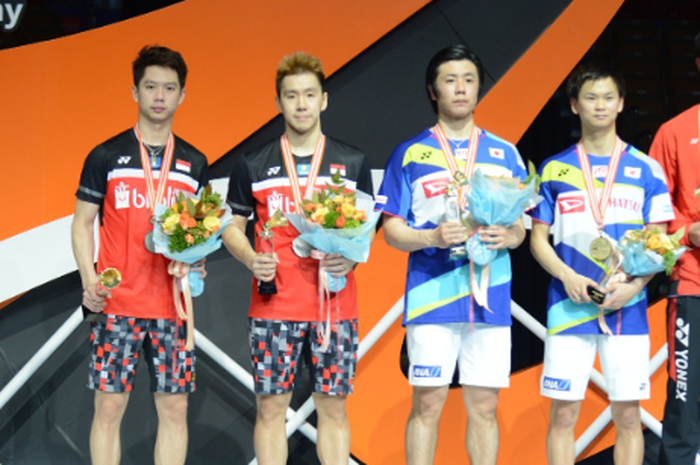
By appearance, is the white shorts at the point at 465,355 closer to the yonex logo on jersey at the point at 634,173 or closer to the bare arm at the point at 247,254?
the bare arm at the point at 247,254

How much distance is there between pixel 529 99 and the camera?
181 inches

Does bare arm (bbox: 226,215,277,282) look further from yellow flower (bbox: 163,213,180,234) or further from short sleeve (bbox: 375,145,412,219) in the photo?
short sleeve (bbox: 375,145,412,219)

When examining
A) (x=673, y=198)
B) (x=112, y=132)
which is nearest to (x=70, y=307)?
(x=112, y=132)

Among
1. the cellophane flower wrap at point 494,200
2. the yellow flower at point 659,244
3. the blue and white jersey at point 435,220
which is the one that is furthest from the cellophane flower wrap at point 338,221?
the yellow flower at point 659,244

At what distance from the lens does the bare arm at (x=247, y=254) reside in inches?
130

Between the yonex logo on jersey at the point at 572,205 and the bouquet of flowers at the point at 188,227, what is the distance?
1.37 m

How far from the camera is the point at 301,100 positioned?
3449 millimetres

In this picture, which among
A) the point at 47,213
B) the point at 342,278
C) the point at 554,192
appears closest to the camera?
the point at 342,278

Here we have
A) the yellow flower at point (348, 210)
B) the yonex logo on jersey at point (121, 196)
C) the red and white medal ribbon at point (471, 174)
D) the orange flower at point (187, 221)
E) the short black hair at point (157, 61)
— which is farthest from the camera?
the short black hair at point (157, 61)

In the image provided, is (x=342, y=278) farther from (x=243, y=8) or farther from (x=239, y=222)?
(x=243, y=8)

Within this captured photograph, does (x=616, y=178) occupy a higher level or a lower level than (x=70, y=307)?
higher

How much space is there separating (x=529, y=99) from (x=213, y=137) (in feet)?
5.46

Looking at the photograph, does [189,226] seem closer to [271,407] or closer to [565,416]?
[271,407]

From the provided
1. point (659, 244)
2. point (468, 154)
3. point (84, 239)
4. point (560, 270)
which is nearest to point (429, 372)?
point (560, 270)
